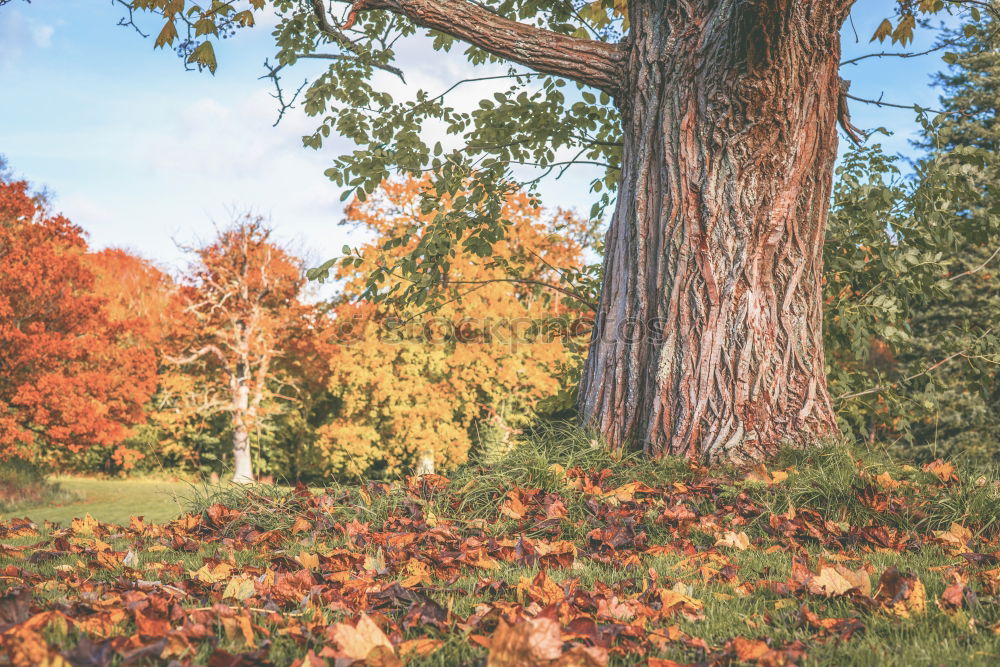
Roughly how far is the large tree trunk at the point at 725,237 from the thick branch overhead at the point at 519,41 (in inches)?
13.1

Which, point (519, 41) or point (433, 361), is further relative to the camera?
point (433, 361)

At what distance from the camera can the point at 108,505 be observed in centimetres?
1756

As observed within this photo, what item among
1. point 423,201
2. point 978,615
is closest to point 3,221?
point 423,201

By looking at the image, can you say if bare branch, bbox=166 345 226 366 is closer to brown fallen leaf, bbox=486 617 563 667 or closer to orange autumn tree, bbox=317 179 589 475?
orange autumn tree, bbox=317 179 589 475

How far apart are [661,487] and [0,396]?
60.0 ft

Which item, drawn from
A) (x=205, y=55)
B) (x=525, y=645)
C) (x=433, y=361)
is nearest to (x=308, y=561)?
(x=525, y=645)

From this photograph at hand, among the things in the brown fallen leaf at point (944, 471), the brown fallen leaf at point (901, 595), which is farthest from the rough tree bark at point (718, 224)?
the brown fallen leaf at point (901, 595)

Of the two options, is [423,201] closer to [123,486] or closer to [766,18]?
[766,18]

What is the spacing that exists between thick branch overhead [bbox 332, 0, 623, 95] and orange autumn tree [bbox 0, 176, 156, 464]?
49.3ft

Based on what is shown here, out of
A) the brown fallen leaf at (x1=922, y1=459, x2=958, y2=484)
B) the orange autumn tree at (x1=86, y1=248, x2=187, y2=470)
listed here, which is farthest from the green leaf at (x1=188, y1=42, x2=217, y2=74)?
the orange autumn tree at (x1=86, y1=248, x2=187, y2=470)

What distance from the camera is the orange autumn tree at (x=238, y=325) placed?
2311 cm

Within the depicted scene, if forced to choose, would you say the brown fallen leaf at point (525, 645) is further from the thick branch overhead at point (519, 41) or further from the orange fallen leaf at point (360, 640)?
the thick branch overhead at point (519, 41)

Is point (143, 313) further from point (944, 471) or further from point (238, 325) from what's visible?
point (944, 471)

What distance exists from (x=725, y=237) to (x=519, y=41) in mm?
2122
